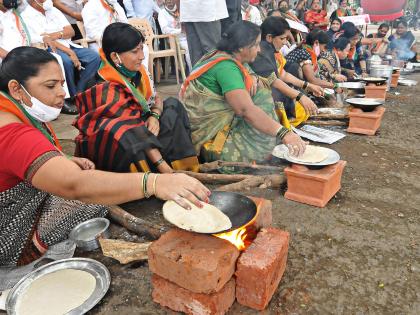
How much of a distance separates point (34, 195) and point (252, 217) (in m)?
1.26

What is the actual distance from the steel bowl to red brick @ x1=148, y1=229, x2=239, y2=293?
2.29 feet

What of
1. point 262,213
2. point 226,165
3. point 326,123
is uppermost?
point 262,213

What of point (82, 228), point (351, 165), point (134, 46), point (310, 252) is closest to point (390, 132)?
point (351, 165)

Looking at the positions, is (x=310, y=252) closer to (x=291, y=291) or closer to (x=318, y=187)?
(x=291, y=291)

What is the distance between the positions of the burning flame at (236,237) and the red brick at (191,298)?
163 millimetres

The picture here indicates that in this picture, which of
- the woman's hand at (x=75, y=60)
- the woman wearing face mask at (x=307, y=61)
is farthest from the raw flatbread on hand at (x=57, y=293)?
the woman wearing face mask at (x=307, y=61)

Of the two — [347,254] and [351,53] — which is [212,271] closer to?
[347,254]

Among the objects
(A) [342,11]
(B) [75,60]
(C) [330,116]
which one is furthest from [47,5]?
(A) [342,11]

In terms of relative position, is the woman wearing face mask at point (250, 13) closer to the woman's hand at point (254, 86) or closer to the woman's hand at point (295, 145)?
the woman's hand at point (254, 86)

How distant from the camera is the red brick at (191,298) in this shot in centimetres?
151

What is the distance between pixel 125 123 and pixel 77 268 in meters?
1.18

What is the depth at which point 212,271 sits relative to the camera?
4.58 ft

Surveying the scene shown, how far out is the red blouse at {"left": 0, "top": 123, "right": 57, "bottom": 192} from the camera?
1485mm

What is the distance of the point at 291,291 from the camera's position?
1719 millimetres
